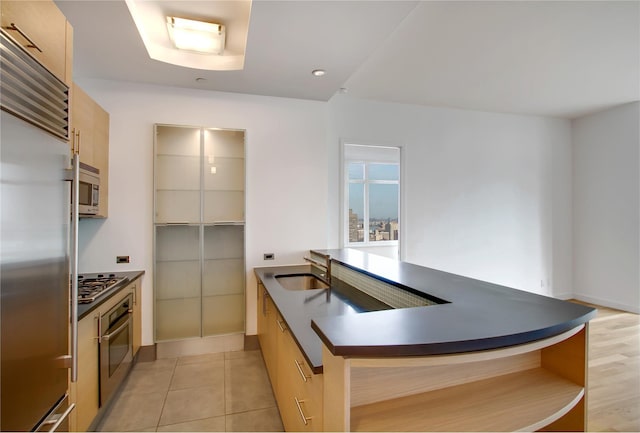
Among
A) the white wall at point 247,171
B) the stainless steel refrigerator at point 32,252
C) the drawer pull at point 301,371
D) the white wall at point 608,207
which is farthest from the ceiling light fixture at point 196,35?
the white wall at point 608,207

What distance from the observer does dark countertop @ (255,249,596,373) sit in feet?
3.10

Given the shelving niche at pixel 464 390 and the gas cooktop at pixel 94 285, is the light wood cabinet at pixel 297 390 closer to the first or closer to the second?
the shelving niche at pixel 464 390

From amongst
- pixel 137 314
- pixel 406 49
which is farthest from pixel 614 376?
pixel 137 314

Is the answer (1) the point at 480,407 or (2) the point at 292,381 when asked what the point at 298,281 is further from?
(1) the point at 480,407

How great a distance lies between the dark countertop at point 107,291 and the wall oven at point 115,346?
0.13 metres

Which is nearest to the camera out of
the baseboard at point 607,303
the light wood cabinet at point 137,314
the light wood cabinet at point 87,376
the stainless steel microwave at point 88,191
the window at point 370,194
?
the light wood cabinet at point 87,376

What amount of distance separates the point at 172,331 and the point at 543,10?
4.42 meters

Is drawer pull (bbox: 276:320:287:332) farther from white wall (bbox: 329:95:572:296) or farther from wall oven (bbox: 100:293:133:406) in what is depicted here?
white wall (bbox: 329:95:572:296)

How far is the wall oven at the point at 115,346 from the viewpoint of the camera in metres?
2.08

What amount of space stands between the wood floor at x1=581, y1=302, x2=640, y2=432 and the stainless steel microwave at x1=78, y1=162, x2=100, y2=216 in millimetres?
3990

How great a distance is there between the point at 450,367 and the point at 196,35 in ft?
9.39

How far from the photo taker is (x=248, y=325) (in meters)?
3.32

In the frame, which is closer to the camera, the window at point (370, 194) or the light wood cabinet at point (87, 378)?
the light wood cabinet at point (87, 378)

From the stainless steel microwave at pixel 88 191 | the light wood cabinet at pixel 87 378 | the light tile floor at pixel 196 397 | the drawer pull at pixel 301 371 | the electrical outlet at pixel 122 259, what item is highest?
the stainless steel microwave at pixel 88 191
